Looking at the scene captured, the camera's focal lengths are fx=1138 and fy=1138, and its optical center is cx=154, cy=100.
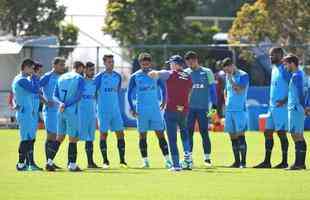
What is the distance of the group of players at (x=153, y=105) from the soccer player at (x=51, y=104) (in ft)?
0.06

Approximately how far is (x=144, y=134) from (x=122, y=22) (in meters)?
28.1

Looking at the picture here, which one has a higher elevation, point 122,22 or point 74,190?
point 122,22

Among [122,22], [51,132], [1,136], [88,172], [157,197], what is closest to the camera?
[157,197]

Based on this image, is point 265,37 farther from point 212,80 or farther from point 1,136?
point 212,80

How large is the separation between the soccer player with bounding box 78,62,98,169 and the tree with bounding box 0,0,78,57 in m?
26.5

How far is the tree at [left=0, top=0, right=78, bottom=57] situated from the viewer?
4909 centimetres

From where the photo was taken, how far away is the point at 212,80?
75.3 ft

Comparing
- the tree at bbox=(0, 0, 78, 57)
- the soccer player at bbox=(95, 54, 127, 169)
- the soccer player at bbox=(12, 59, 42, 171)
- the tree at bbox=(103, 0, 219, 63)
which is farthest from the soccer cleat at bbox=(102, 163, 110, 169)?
the tree at bbox=(0, 0, 78, 57)

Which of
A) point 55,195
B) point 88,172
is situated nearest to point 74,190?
point 55,195

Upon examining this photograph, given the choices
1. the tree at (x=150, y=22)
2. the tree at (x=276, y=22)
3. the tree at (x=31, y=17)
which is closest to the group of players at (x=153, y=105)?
the tree at (x=276, y=22)

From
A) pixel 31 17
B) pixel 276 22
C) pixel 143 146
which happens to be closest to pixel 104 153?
pixel 143 146

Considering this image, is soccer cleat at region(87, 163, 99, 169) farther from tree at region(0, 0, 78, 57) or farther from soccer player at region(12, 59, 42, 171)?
tree at region(0, 0, 78, 57)

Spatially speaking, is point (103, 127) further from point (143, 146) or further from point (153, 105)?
point (153, 105)

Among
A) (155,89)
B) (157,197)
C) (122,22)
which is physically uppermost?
(122,22)
